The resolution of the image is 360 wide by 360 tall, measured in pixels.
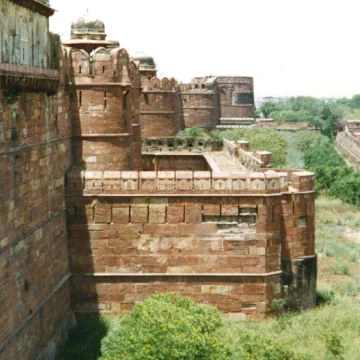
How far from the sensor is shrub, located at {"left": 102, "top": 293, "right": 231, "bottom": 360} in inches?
351

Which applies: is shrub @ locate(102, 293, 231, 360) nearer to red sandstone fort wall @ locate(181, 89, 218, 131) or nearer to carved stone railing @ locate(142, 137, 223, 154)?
carved stone railing @ locate(142, 137, 223, 154)

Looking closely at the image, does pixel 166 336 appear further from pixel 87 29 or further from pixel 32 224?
pixel 87 29

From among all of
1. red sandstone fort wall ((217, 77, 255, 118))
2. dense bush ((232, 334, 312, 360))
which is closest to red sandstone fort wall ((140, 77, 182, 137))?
red sandstone fort wall ((217, 77, 255, 118))

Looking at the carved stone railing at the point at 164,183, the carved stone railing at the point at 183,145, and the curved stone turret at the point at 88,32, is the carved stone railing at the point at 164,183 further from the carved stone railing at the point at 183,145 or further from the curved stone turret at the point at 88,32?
the carved stone railing at the point at 183,145

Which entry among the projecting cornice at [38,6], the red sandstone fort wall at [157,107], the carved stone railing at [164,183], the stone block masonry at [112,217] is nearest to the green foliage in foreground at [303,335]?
the stone block masonry at [112,217]

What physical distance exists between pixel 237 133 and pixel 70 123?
2993cm

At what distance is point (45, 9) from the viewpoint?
35.8ft

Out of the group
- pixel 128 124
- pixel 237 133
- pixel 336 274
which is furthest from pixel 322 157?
pixel 128 124

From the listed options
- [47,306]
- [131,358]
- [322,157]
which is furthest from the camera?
[322,157]

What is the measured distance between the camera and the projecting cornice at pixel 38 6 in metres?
9.91

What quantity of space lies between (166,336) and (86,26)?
8.14 metres

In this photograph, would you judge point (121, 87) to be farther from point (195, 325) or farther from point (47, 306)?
point (195, 325)

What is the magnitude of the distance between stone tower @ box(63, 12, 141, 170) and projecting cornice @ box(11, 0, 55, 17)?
194 centimetres

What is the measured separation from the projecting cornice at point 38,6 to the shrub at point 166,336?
478 centimetres
